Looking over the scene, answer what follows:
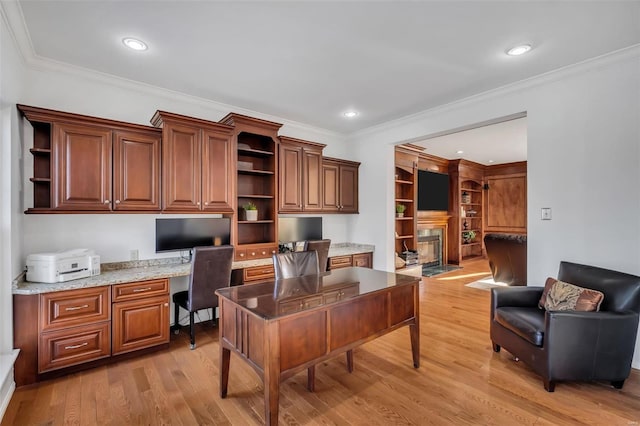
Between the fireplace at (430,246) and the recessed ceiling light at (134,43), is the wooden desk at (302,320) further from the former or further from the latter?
the fireplace at (430,246)

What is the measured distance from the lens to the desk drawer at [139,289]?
2705mm

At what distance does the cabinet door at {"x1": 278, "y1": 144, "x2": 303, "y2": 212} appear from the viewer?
4.19 metres

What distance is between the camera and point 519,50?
8.54 feet

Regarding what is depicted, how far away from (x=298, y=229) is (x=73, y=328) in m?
2.76

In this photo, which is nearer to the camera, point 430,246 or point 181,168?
point 181,168

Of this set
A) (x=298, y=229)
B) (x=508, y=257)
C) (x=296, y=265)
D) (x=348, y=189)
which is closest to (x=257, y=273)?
(x=296, y=265)

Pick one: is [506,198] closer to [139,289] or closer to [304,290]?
[304,290]

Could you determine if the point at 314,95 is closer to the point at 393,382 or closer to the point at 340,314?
the point at 340,314

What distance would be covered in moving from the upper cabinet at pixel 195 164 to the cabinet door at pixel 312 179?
1.18 m

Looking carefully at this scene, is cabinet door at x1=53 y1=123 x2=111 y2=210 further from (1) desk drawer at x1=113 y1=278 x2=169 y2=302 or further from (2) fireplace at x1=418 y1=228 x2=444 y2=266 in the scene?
(2) fireplace at x1=418 y1=228 x2=444 y2=266

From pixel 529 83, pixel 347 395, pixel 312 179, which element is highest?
pixel 529 83

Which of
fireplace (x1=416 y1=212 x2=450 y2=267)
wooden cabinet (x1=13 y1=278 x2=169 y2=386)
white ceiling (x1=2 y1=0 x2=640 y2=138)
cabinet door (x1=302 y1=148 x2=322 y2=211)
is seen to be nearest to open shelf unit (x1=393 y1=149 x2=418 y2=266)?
fireplace (x1=416 y1=212 x2=450 y2=267)

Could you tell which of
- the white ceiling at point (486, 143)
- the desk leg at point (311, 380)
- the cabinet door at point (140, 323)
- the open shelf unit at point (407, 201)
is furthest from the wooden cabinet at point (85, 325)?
the open shelf unit at point (407, 201)

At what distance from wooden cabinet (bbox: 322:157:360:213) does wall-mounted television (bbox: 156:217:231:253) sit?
1643 mm
